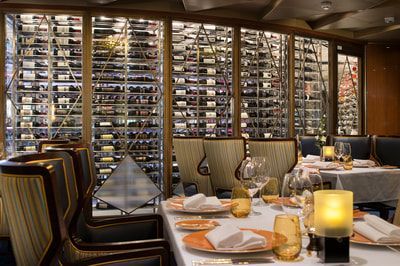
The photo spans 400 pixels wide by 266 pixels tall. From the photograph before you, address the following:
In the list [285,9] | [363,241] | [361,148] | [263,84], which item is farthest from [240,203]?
[263,84]

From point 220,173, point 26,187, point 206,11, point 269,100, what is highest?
point 206,11

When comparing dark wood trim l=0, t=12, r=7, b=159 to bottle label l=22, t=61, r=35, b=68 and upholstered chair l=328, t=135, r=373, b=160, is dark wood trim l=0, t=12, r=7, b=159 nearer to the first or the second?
bottle label l=22, t=61, r=35, b=68

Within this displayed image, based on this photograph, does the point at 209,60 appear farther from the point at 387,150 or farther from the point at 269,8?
the point at 387,150

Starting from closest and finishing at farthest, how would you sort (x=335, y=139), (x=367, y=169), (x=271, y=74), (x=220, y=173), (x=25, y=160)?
(x=25, y=160)
(x=367, y=169)
(x=220, y=173)
(x=335, y=139)
(x=271, y=74)

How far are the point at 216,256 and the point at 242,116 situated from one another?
231 inches

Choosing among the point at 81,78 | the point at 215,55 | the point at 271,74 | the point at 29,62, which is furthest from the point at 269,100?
the point at 29,62

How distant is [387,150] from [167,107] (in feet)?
9.44

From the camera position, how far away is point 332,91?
7.84 m

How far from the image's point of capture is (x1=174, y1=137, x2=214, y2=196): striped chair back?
461cm

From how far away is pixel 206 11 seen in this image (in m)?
6.34

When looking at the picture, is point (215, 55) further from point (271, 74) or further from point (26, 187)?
point (26, 187)

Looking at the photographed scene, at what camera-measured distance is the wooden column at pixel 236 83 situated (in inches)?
260

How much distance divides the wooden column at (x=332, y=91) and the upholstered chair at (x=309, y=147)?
2213 mm

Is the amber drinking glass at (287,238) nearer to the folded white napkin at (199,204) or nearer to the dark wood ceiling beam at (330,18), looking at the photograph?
the folded white napkin at (199,204)
